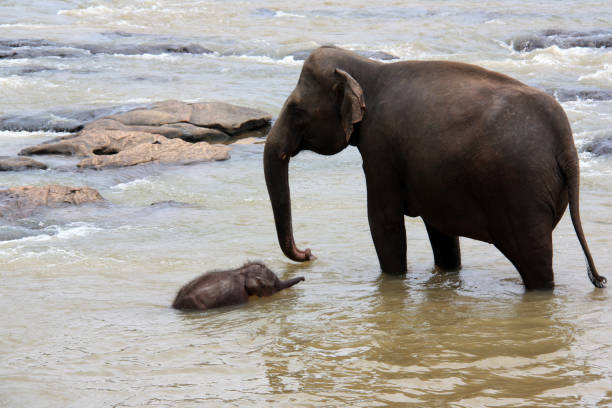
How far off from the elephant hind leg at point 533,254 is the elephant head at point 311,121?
1418 mm

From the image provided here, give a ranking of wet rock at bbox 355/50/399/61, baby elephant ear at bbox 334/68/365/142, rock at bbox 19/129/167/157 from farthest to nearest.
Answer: wet rock at bbox 355/50/399/61
rock at bbox 19/129/167/157
baby elephant ear at bbox 334/68/365/142

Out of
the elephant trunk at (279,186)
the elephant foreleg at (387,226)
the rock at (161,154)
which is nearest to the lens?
the elephant foreleg at (387,226)

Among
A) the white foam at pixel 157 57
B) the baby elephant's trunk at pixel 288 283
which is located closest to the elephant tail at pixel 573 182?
the baby elephant's trunk at pixel 288 283

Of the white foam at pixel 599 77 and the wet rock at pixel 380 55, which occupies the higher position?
the wet rock at pixel 380 55

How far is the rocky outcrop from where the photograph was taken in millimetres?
13805

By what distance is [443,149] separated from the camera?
19.5 ft

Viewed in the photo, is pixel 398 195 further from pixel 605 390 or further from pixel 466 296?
pixel 605 390

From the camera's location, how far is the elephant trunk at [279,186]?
6.87 m

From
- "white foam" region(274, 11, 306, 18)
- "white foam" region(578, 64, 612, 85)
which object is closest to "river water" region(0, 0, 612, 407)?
"white foam" region(578, 64, 612, 85)

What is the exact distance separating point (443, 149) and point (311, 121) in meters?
1.22

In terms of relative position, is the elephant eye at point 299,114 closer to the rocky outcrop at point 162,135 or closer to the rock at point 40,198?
the rock at point 40,198

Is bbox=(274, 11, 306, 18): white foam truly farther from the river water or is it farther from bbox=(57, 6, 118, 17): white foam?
the river water

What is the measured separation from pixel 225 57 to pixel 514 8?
15.5m

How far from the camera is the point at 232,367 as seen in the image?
15.4 ft
